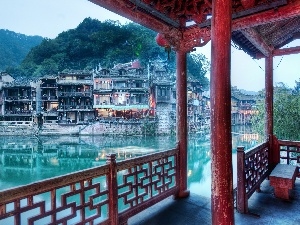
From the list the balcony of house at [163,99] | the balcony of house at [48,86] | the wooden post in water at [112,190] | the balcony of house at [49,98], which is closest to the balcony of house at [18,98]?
the balcony of house at [49,98]

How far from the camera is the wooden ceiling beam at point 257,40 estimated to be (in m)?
4.88

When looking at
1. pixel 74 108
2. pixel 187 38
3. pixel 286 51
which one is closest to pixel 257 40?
pixel 286 51

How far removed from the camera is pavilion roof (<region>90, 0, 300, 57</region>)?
346cm

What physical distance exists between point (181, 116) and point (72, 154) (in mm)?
28537

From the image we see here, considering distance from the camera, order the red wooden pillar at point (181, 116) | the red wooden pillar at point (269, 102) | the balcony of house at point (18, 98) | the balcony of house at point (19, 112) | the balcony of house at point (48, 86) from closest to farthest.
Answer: the red wooden pillar at point (181, 116) < the red wooden pillar at point (269, 102) < the balcony of house at point (18, 98) < the balcony of house at point (19, 112) < the balcony of house at point (48, 86)

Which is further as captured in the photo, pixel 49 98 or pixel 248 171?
pixel 49 98

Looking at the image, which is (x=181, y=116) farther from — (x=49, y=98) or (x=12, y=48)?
(x=12, y=48)

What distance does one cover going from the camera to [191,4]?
4117 millimetres

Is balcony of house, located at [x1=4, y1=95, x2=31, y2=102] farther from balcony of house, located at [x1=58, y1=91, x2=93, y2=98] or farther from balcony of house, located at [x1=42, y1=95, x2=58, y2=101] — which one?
balcony of house, located at [x1=58, y1=91, x2=93, y2=98]

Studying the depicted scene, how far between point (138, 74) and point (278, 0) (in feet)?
139

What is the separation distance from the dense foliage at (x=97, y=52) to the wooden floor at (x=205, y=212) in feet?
186

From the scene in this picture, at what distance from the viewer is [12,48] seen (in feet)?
343

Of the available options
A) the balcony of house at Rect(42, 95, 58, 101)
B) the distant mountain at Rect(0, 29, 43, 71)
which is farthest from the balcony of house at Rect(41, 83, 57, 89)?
the distant mountain at Rect(0, 29, 43, 71)

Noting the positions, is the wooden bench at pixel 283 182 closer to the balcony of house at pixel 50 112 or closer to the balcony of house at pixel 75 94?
the balcony of house at pixel 75 94
